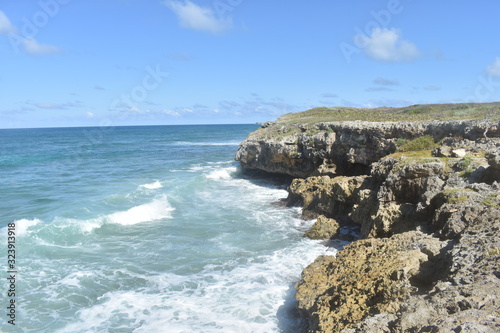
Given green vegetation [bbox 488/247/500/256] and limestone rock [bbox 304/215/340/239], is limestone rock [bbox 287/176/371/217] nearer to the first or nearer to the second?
limestone rock [bbox 304/215/340/239]

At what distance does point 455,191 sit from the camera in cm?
1126

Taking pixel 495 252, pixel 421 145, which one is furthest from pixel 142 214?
pixel 495 252

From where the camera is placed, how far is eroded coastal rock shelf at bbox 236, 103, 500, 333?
6.42 metres

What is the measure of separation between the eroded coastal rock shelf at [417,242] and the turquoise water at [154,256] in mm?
2044

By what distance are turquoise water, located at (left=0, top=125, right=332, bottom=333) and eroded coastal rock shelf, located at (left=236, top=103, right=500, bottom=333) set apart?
2.04 m

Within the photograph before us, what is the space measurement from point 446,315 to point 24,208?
83.2 ft

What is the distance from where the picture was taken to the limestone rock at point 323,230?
56.2 ft

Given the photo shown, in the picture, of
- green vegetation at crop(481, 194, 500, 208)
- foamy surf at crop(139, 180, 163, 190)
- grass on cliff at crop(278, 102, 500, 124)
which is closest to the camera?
green vegetation at crop(481, 194, 500, 208)

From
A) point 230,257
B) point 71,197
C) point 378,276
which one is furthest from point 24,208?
point 378,276

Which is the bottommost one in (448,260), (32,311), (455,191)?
(32,311)

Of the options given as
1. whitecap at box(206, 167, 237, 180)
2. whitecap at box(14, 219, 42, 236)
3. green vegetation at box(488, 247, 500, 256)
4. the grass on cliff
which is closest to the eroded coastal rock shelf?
green vegetation at box(488, 247, 500, 256)

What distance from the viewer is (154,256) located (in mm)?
15734

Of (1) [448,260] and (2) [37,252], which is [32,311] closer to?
(2) [37,252]

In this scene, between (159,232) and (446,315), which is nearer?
(446,315)
